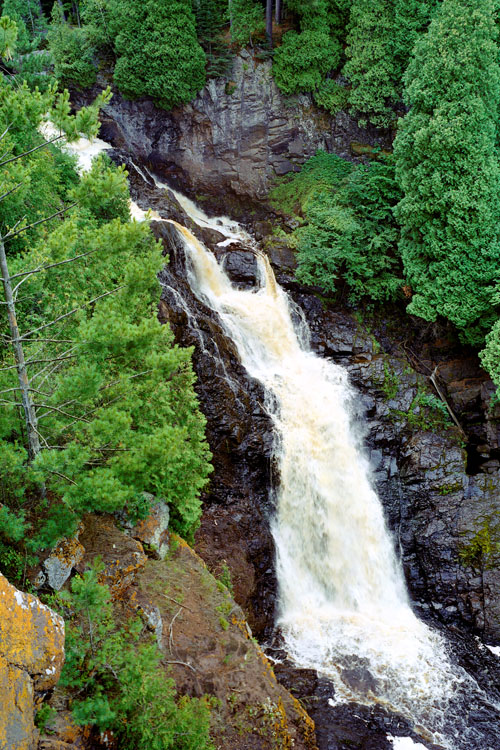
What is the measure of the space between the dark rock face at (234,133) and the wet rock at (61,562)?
17931 millimetres

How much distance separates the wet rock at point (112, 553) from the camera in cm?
724

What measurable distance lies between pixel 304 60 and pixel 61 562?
2171 centimetres

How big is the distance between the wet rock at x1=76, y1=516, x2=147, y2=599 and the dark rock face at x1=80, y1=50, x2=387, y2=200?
1710 cm

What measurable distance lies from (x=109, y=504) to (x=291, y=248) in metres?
15.0

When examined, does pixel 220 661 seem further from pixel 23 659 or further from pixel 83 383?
pixel 83 383

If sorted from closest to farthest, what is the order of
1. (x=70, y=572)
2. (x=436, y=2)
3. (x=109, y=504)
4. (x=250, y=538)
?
(x=109, y=504)
(x=70, y=572)
(x=250, y=538)
(x=436, y=2)

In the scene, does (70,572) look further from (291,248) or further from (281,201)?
(281,201)

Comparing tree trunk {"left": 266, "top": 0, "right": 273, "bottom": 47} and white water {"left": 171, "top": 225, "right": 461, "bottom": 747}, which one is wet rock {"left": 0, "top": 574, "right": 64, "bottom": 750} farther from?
tree trunk {"left": 266, "top": 0, "right": 273, "bottom": 47}

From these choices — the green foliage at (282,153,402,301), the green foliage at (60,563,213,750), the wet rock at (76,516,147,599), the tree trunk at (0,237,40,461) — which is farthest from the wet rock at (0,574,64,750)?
the green foliage at (282,153,402,301)

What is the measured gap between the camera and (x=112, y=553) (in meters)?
7.62

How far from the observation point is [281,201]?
20.9m

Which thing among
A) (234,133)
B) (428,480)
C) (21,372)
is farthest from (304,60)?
(21,372)

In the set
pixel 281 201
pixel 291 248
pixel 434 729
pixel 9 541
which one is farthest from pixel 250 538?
pixel 281 201

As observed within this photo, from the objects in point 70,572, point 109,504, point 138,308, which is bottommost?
point 70,572
